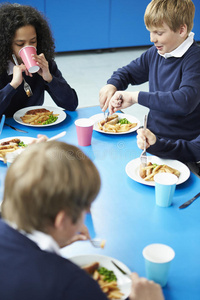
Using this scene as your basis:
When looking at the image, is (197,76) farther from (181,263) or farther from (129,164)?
(181,263)

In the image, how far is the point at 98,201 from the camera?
1.27 meters

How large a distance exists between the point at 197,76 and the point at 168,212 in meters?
0.76

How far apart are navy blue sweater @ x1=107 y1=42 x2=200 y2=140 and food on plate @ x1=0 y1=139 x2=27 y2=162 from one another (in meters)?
0.59

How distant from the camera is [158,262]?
90cm

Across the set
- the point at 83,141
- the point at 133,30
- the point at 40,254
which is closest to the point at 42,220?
the point at 40,254

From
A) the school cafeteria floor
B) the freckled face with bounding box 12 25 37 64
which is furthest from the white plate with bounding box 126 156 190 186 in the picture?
the school cafeteria floor

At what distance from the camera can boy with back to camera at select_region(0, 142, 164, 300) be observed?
71 cm

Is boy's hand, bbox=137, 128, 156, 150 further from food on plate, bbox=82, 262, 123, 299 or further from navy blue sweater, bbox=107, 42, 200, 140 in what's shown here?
food on plate, bbox=82, 262, 123, 299

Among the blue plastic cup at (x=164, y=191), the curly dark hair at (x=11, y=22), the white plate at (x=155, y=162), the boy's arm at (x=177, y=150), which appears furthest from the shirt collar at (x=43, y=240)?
the curly dark hair at (x=11, y=22)

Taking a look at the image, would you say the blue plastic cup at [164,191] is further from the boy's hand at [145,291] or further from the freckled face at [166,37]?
the freckled face at [166,37]

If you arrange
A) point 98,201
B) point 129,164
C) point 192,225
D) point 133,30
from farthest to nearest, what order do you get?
point 133,30
point 129,164
point 98,201
point 192,225

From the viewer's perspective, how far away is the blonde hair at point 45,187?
710 millimetres

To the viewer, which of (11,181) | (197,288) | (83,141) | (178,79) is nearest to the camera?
(11,181)

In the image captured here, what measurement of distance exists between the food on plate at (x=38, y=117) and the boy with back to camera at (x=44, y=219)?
1.07 m
